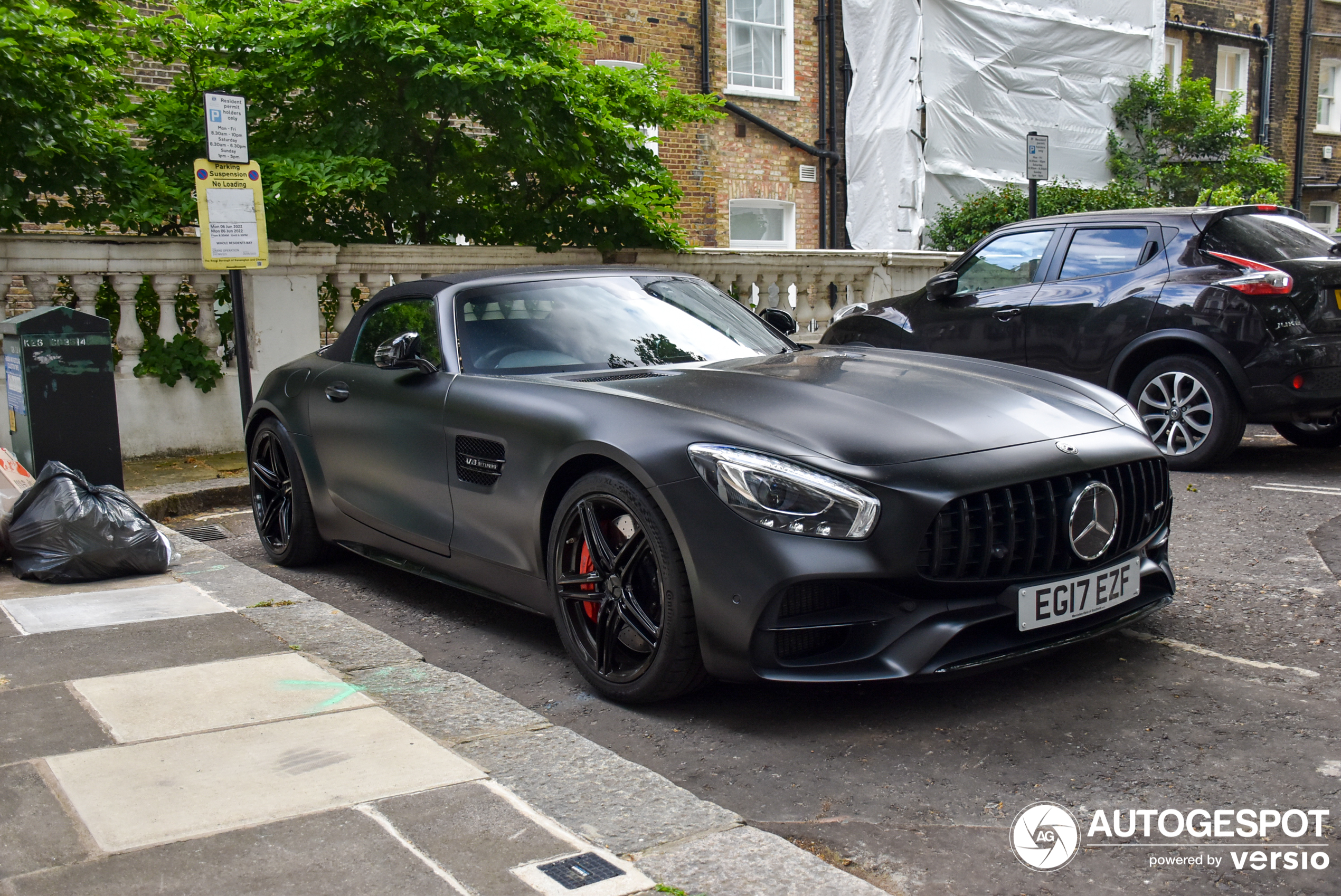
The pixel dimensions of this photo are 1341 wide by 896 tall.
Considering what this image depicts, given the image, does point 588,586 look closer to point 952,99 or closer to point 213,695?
point 213,695

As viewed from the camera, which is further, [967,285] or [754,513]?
[967,285]

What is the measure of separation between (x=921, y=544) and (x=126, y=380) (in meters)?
7.18

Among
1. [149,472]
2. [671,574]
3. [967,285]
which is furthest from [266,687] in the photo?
[967,285]

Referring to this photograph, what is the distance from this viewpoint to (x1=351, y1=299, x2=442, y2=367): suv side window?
496cm

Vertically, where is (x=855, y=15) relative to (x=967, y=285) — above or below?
above

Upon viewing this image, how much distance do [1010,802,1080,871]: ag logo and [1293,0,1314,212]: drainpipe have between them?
1060 inches

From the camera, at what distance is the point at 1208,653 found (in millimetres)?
4074

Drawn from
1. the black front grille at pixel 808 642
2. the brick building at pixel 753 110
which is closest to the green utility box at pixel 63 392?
the black front grille at pixel 808 642

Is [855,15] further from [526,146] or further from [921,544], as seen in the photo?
[921,544]

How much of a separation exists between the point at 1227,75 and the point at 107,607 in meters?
26.0

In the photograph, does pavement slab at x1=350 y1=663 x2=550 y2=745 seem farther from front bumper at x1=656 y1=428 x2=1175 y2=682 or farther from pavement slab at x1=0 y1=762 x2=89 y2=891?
pavement slab at x1=0 y1=762 x2=89 y2=891

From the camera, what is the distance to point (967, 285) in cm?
908

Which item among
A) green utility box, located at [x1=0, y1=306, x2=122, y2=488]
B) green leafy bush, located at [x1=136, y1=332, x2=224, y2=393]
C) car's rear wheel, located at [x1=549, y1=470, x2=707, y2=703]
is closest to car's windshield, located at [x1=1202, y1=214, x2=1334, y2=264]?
car's rear wheel, located at [x1=549, y1=470, x2=707, y2=703]

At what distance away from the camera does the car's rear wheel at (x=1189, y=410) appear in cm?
746
